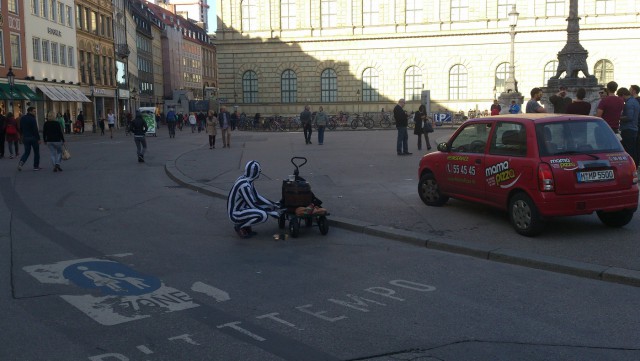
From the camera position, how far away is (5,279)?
715cm

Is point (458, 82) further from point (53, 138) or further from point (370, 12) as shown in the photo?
point (53, 138)

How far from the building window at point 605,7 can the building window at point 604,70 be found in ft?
13.4

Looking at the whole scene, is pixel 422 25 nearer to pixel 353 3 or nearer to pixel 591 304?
pixel 353 3

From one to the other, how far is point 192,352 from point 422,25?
5937 cm

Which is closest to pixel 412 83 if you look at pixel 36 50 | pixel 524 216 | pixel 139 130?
pixel 36 50

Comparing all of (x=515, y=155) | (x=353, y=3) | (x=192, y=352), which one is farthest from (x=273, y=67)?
(x=192, y=352)

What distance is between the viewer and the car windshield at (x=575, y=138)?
886 centimetres

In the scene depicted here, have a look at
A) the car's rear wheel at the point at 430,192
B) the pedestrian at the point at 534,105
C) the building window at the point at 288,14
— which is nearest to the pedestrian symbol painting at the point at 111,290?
the car's rear wheel at the point at 430,192

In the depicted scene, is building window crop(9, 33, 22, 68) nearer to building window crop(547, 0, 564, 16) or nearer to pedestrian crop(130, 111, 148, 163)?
pedestrian crop(130, 111, 148, 163)

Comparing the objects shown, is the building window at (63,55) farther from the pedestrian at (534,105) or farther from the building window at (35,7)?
the pedestrian at (534,105)

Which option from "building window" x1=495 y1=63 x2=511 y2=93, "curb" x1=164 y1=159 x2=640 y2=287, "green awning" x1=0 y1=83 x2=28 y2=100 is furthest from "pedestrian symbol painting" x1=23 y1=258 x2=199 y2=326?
"building window" x1=495 y1=63 x2=511 y2=93

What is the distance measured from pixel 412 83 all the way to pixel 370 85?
410 cm

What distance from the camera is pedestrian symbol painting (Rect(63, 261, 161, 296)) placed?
684cm

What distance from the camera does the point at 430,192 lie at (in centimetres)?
1167
